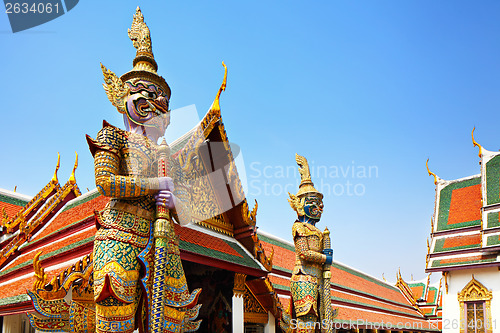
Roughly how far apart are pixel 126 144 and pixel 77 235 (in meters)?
2.45

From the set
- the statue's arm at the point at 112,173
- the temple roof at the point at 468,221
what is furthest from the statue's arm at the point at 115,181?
the temple roof at the point at 468,221

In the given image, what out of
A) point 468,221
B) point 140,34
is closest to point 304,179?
point 140,34

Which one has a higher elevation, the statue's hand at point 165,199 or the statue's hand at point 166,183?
the statue's hand at point 166,183

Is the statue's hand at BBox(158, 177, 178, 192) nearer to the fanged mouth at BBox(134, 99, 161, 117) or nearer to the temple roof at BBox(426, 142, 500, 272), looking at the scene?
the fanged mouth at BBox(134, 99, 161, 117)

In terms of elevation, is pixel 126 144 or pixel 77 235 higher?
pixel 126 144

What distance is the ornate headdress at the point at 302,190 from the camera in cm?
847

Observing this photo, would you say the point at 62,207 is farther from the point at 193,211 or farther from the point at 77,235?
the point at 193,211

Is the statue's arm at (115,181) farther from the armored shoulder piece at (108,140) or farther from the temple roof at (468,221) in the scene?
the temple roof at (468,221)

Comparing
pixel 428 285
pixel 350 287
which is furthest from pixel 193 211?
pixel 428 285

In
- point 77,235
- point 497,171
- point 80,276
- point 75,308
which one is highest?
point 497,171

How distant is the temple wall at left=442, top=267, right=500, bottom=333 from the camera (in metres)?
14.8

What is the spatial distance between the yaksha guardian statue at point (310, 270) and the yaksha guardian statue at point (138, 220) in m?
3.15

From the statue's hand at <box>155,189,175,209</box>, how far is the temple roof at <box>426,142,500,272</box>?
44.8 feet

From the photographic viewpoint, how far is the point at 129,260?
418 cm
